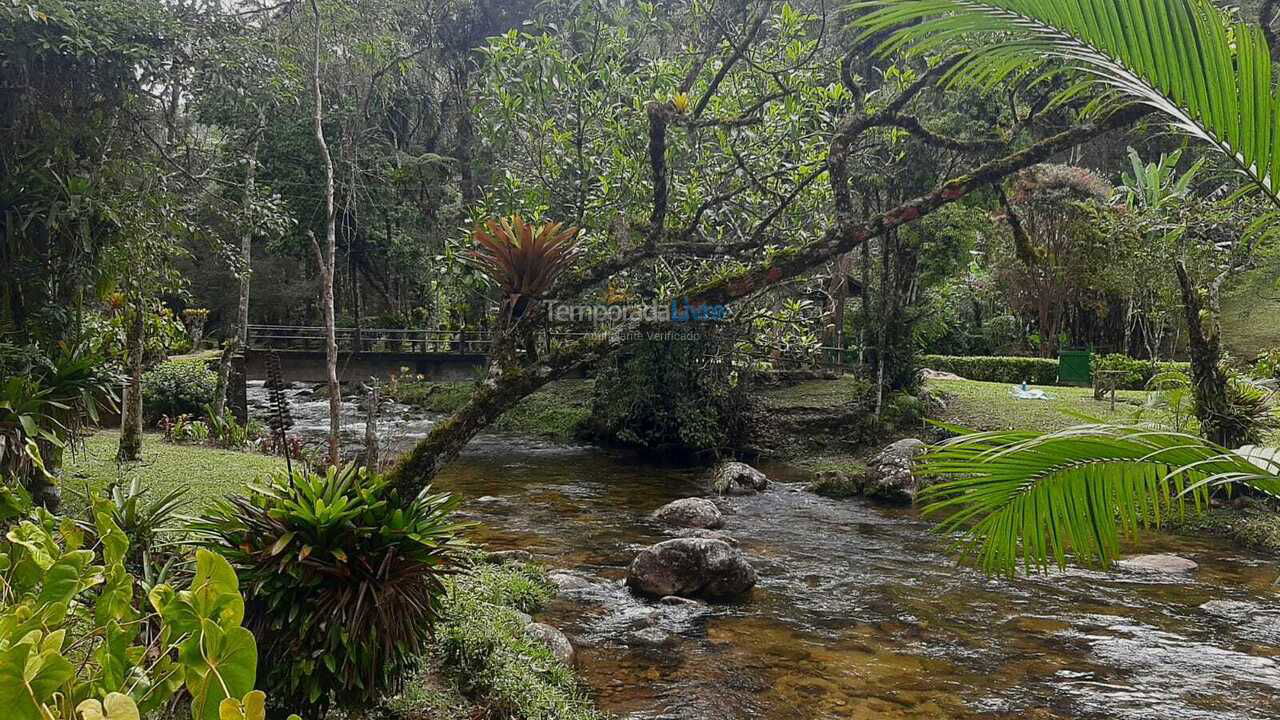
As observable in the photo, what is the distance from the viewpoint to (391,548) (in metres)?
3.79

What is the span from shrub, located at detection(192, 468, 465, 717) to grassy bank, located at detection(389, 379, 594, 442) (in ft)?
39.3

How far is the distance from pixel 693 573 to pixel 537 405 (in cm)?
1182

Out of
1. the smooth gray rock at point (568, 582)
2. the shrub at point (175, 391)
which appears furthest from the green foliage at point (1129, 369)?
the shrub at point (175, 391)

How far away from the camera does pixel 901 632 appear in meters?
6.04

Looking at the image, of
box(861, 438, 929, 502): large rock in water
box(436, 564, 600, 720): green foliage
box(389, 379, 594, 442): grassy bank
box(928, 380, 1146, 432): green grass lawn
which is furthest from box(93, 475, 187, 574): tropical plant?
box(389, 379, 594, 442): grassy bank

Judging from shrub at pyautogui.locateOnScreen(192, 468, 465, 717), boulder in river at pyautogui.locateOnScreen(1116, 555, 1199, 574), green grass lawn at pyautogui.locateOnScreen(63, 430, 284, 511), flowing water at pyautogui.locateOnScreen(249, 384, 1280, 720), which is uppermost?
shrub at pyautogui.locateOnScreen(192, 468, 465, 717)

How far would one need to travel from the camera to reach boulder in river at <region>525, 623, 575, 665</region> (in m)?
5.00

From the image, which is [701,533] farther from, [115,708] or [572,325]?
[115,708]

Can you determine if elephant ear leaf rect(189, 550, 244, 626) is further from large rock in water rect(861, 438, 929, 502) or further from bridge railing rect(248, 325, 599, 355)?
bridge railing rect(248, 325, 599, 355)

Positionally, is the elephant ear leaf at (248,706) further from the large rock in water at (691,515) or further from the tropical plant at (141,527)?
the large rock in water at (691,515)

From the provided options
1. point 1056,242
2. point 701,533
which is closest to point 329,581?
point 701,533

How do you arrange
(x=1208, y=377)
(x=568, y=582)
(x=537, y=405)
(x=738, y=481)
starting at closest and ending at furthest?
(x=568, y=582) < (x=1208, y=377) < (x=738, y=481) < (x=537, y=405)

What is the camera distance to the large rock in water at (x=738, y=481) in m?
11.2

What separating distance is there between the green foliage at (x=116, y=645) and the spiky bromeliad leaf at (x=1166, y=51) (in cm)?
241
